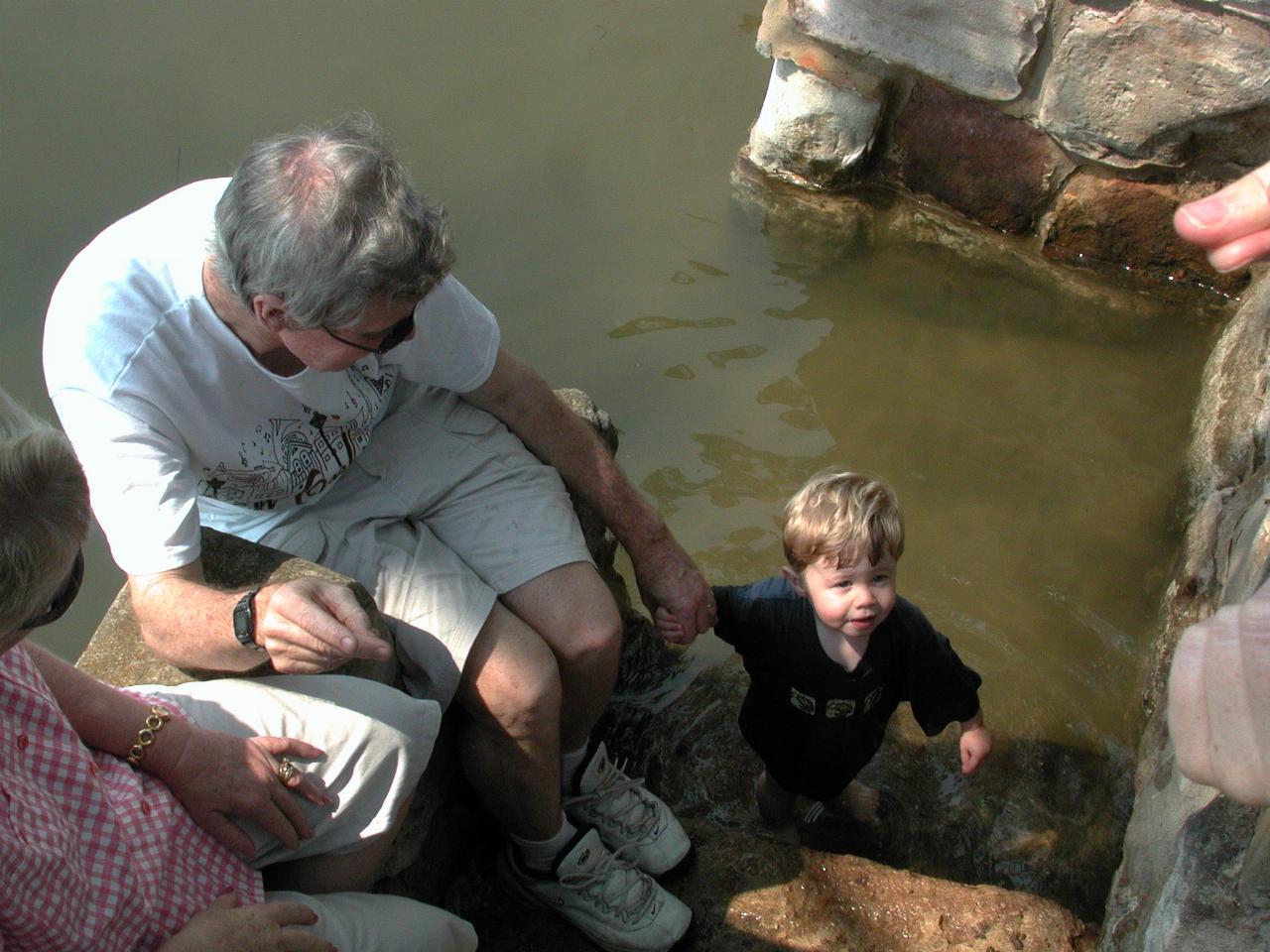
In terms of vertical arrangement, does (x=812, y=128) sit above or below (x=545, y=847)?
above

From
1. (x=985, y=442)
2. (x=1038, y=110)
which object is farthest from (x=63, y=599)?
(x=1038, y=110)

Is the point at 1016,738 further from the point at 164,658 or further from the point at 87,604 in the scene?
the point at 87,604

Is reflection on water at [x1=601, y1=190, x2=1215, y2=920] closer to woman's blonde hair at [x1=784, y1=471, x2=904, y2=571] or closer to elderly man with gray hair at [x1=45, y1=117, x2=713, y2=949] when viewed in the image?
elderly man with gray hair at [x1=45, y1=117, x2=713, y2=949]

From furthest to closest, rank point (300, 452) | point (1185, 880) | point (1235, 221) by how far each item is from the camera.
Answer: point (300, 452) < point (1185, 880) < point (1235, 221)

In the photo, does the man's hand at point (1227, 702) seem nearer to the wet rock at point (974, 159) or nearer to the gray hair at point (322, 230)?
the gray hair at point (322, 230)

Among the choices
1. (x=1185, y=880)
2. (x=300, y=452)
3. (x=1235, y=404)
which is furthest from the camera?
(x=1235, y=404)

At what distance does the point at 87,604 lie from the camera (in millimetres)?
3328

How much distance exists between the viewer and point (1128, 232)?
3840mm

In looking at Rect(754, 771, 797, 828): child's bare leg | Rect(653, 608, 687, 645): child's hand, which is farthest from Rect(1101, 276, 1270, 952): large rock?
Rect(653, 608, 687, 645): child's hand

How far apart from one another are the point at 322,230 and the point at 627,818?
4.07 ft

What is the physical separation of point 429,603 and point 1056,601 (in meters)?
1.74

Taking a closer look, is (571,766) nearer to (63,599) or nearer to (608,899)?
(608,899)

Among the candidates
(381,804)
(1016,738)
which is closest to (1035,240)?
(1016,738)

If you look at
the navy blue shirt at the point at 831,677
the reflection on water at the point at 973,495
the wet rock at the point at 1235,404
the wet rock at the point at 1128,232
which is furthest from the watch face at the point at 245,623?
the wet rock at the point at 1128,232
